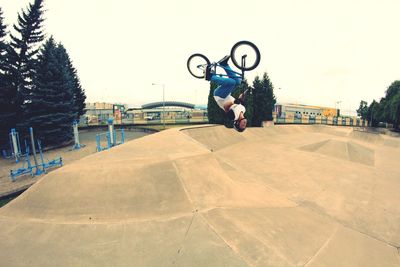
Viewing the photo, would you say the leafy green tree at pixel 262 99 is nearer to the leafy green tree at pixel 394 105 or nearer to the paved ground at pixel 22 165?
the paved ground at pixel 22 165

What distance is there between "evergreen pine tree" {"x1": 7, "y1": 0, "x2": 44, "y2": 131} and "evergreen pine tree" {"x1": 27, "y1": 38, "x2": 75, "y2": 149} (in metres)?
1.44

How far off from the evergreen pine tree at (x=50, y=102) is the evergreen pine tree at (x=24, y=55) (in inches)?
56.5

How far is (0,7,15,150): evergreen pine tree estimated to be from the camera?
74.9ft

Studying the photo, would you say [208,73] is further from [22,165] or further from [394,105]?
[394,105]

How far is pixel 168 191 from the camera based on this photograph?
7379 mm

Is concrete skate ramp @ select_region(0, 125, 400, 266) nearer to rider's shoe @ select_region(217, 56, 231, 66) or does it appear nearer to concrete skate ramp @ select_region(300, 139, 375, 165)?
rider's shoe @ select_region(217, 56, 231, 66)

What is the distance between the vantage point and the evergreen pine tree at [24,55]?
80.4 feet

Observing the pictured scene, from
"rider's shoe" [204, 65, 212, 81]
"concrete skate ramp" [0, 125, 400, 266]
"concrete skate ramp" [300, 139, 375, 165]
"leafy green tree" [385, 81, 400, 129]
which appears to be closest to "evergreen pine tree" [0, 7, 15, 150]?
"concrete skate ramp" [0, 125, 400, 266]

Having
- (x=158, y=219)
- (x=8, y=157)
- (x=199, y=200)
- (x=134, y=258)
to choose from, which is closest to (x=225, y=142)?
(x=199, y=200)

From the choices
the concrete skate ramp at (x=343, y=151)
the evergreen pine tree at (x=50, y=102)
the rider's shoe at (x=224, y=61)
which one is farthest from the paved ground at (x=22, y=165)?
the concrete skate ramp at (x=343, y=151)

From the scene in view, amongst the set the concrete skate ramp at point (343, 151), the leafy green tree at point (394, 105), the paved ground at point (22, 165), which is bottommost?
the paved ground at point (22, 165)

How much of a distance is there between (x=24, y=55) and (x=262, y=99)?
38241mm

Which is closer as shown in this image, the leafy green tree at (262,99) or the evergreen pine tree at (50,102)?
the evergreen pine tree at (50,102)

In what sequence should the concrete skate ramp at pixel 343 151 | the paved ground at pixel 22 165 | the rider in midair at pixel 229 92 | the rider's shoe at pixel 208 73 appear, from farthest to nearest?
1. the concrete skate ramp at pixel 343 151
2. the paved ground at pixel 22 165
3. the rider's shoe at pixel 208 73
4. the rider in midair at pixel 229 92
